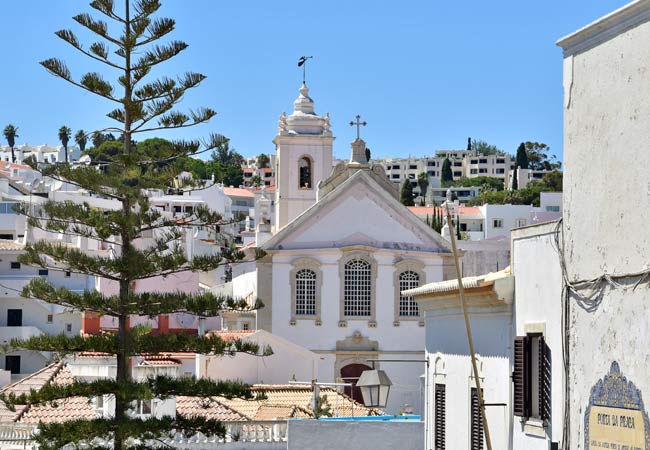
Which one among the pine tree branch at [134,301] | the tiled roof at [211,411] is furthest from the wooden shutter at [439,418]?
the tiled roof at [211,411]

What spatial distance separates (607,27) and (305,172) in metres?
45.4

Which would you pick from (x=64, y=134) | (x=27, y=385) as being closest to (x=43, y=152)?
(x=64, y=134)

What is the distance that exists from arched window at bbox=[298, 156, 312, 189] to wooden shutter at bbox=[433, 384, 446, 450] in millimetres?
38221

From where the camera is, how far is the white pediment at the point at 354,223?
5669 cm

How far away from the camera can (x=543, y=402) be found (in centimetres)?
1841

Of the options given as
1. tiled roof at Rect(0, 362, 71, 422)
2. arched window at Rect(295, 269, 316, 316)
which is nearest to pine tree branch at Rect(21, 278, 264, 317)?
tiled roof at Rect(0, 362, 71, 422)

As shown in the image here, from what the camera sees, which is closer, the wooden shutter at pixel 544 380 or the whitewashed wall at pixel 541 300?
the whitewashed wall at pixel 541 300

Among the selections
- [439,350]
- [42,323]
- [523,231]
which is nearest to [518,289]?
[523,231]

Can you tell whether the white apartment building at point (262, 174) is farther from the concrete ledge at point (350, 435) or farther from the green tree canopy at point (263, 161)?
the concrete ledge at point (350, 435)

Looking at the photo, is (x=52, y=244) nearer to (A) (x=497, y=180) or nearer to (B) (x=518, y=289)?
(B) (x=518, y=289)

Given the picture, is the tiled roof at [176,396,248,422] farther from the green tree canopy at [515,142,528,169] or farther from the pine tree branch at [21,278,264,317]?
the green tree canopy at [515,142,528,169]

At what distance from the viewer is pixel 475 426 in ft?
68.7

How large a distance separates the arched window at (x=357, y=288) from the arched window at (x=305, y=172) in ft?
17.8

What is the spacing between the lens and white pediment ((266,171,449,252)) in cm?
5669
